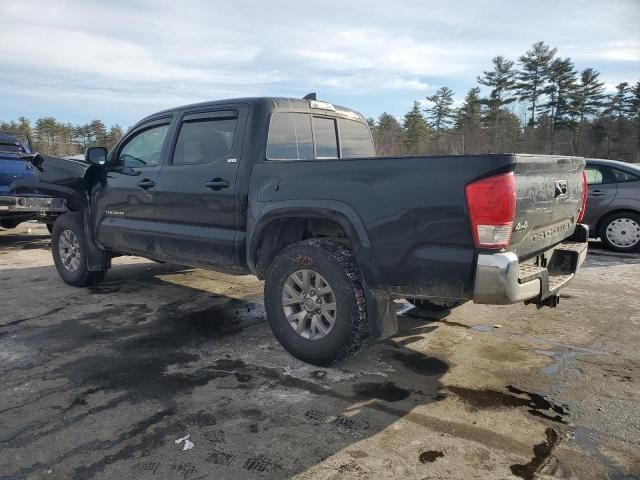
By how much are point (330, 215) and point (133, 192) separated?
263 cm

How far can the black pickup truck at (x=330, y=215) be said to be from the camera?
2.87 m

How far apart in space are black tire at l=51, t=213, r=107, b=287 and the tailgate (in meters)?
4.85

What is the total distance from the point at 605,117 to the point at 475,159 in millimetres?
55534

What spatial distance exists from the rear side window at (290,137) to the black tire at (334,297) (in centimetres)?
96

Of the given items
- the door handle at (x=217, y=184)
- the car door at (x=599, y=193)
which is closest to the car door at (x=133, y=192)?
the door handle at (x=217, y=184)

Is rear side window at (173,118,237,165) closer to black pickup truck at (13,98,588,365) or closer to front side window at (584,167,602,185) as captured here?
black pickup truck at (13,98,588,365)

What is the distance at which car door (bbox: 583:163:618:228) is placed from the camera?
828 centimetres

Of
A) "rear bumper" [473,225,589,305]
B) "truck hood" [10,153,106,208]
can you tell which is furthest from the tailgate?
"truck hood" [10,153,106,208]

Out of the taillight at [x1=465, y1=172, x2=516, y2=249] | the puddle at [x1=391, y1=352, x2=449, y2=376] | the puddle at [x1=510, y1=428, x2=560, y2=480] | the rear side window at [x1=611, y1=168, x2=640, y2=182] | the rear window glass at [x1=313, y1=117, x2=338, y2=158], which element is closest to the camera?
the puddle at [x1=510, y1=428, x2=560, y2=480]

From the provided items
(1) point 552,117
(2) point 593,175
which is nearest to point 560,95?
(1) point 552,117

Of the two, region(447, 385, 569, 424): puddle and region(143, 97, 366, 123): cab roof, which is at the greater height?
region(143, 97, 366, 123): cab roof

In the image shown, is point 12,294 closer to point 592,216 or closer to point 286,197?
point 286,197

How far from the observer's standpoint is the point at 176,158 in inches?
183

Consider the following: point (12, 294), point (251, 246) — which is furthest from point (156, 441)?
point (12, 294)
